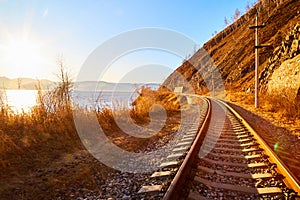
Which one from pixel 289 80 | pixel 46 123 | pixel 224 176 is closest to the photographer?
pixel 224 176

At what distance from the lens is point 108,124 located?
7887 millimetres

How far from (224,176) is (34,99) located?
5.66 meters

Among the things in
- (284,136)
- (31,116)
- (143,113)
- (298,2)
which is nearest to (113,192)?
(31,116)

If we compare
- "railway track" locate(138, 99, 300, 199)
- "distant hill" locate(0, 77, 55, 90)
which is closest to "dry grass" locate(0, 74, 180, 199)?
"distant hill" locate(0, 77, 55, 90)

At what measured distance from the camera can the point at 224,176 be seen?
3725 mm

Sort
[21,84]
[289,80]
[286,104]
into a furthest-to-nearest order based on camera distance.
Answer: [289,80]
[286,104]
[21,84]

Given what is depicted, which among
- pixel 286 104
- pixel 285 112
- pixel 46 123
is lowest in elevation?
pixel 285 112

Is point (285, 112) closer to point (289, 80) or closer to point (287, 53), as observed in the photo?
point (289, 80)

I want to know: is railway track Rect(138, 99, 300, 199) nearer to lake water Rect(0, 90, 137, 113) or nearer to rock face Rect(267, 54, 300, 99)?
lake water Rect(0, 90, 137, 113)

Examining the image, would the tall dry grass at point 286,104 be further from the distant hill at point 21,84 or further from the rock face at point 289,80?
the distant hill at point 21,84

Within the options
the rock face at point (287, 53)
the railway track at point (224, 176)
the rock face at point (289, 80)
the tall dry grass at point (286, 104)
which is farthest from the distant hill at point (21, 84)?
the rock face at point (287, 53)

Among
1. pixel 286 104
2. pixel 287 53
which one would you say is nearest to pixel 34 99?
pixel 286 104

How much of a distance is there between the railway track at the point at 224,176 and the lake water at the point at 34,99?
420cm

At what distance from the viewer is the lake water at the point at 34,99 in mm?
6544
